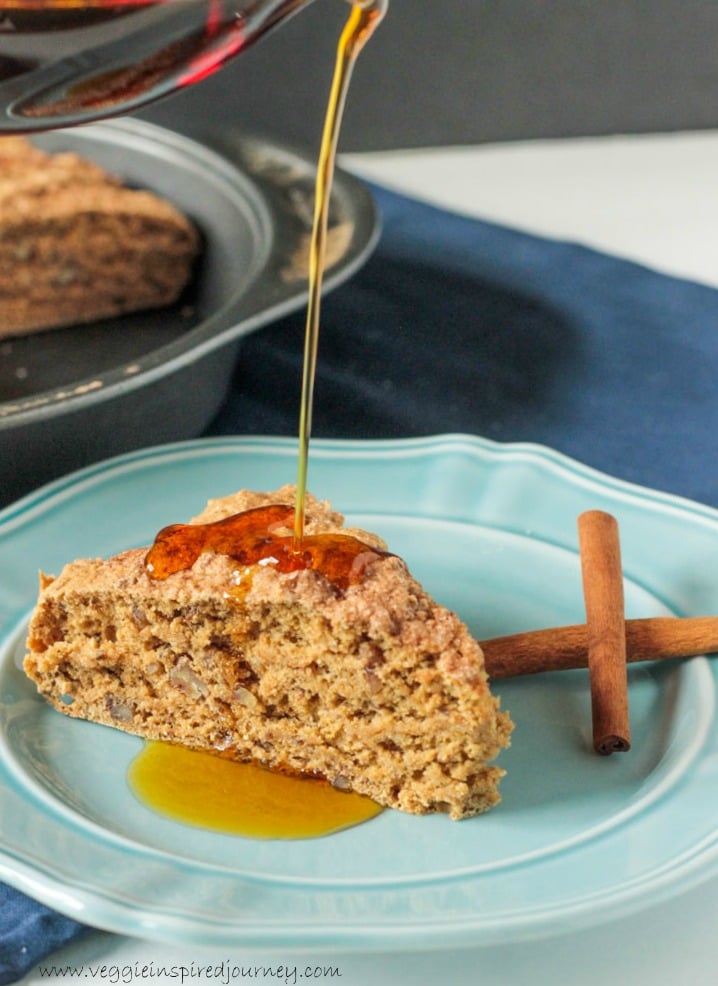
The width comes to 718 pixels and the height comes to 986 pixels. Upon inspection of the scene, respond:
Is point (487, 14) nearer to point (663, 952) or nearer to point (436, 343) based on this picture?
point (436, 343)

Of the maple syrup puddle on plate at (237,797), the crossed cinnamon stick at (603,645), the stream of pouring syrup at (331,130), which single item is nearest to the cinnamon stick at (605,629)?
the crossed cinnamon stick at (603,645)

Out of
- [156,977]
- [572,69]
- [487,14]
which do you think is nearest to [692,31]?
[572,69]

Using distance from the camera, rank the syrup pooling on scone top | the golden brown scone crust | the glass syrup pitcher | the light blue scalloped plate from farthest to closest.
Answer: the golden brown scone crust
the syrup pooling on scone top
the glass syrup pitcher
the light blue scalloped plate

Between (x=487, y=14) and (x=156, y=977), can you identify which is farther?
(x=487, y=14)

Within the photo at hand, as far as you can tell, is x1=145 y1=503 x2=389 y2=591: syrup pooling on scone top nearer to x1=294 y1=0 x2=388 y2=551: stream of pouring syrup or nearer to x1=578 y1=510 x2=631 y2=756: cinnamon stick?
x1=294 y1=0 x2=388 y2=551: stream of pouring syrup

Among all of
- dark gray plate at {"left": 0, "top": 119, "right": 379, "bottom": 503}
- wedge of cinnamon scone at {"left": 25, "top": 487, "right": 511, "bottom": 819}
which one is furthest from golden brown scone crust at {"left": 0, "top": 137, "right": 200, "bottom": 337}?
wedge of cinnamon scone at {"left": 25, "top": 487, "right": 511, "bottom": 819}

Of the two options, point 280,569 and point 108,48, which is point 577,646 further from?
point 108,48

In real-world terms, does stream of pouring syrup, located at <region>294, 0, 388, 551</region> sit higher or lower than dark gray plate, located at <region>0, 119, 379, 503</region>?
higher
